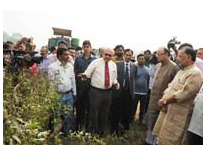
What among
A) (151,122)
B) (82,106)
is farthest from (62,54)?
(151,122)

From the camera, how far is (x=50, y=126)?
392 centimetres

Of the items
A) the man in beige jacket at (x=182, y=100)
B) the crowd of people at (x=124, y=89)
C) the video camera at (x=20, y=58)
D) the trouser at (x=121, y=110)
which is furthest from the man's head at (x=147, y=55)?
the man in beige jacket at (x=182, y=100)

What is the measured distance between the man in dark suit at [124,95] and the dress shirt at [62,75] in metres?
0.64

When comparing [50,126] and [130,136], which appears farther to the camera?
[130,136]

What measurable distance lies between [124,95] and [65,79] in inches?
35.7

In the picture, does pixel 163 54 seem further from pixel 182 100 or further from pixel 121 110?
pixel 121 110

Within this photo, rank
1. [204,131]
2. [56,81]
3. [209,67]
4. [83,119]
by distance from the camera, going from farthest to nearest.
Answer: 1. [83,119]
2. [56,81]
3. [209,67]
4. [204,131]

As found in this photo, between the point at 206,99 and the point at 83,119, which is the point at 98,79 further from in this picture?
the point at 206,99

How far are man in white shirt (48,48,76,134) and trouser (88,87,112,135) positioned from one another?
0.80 ft

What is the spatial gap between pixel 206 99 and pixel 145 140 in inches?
60.2

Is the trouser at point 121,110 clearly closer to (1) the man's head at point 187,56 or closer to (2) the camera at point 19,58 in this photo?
(2) the camera at point 19,58

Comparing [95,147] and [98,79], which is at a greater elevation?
[98,79]

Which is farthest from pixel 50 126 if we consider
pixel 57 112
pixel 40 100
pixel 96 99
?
pixel 96 99

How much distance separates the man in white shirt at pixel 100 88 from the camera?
4.63 meters
